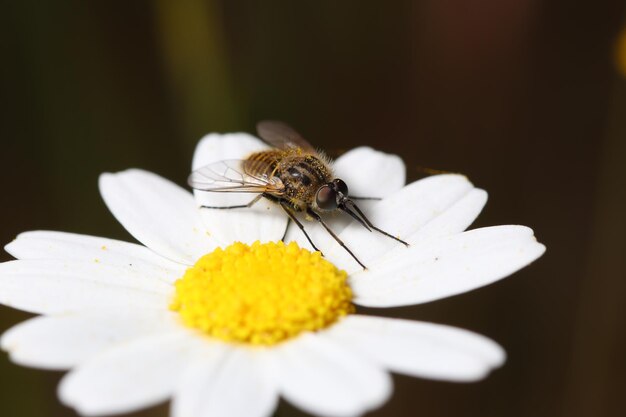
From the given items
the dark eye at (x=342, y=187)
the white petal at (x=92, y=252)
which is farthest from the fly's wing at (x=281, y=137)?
the white petal at (x=92, y=252)

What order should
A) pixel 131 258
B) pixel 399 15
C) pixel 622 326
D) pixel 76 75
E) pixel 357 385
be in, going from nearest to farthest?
pixel 357 385 → pixel 131 258 → pixel 622 326 → pixel 76 75 → pixel 399 15

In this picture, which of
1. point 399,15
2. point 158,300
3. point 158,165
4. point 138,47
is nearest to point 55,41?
point 138,47

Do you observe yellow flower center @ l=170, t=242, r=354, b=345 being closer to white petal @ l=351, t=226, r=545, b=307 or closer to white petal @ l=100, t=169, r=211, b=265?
white petal @ l=351, t=226, r=545, b=307

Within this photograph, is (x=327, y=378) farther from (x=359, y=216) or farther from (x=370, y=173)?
(x=370, y=173)

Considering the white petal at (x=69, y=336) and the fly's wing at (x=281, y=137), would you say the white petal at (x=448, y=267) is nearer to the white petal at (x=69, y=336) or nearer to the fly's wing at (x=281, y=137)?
the white petal at (x=69, y=336)

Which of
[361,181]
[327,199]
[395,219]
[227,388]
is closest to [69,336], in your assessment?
[227,388]

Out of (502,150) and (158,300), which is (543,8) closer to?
(502,150)

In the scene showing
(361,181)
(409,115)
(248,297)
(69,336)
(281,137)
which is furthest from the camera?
(409,115)
